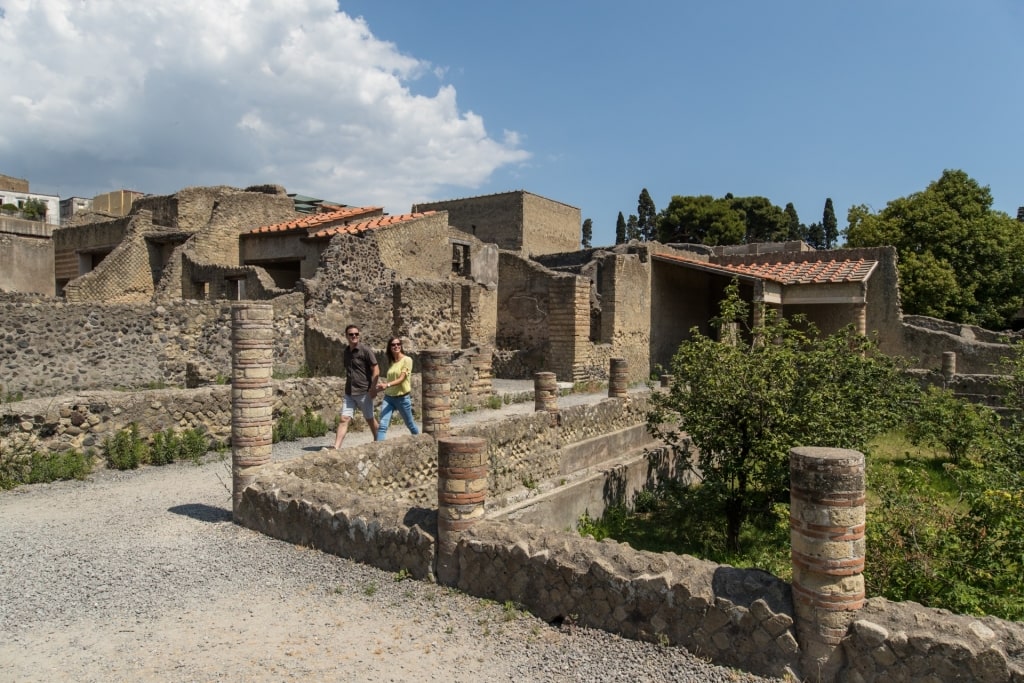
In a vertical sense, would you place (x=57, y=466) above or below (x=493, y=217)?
below

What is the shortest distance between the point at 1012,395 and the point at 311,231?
1488cm

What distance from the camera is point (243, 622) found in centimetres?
433

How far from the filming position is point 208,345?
1316 cm

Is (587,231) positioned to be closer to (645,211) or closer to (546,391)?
(645,211)

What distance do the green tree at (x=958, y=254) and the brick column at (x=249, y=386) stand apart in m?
26.8

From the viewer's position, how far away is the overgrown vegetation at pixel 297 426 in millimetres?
9820

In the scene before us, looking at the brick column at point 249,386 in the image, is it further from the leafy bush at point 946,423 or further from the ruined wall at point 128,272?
the ruined wall at point 128,272

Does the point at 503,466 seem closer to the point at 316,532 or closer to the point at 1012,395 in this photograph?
the point at 316,532

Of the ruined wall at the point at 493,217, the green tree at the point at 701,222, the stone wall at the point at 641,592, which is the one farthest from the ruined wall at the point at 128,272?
the green tree at the point at 701,222

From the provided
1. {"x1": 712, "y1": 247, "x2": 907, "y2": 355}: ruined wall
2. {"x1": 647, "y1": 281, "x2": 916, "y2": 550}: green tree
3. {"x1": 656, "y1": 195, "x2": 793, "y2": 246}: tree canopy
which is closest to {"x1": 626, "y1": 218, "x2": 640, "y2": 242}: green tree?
{"x1": 656, "y1": 195, "x2": 793, "y2": 246}: tree canopy

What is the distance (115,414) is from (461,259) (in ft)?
38.9

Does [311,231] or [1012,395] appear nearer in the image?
[1012,395]

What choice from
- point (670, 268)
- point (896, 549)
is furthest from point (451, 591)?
point (670, 268)

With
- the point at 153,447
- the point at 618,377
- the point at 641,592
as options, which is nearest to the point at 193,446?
the point at 153,447
